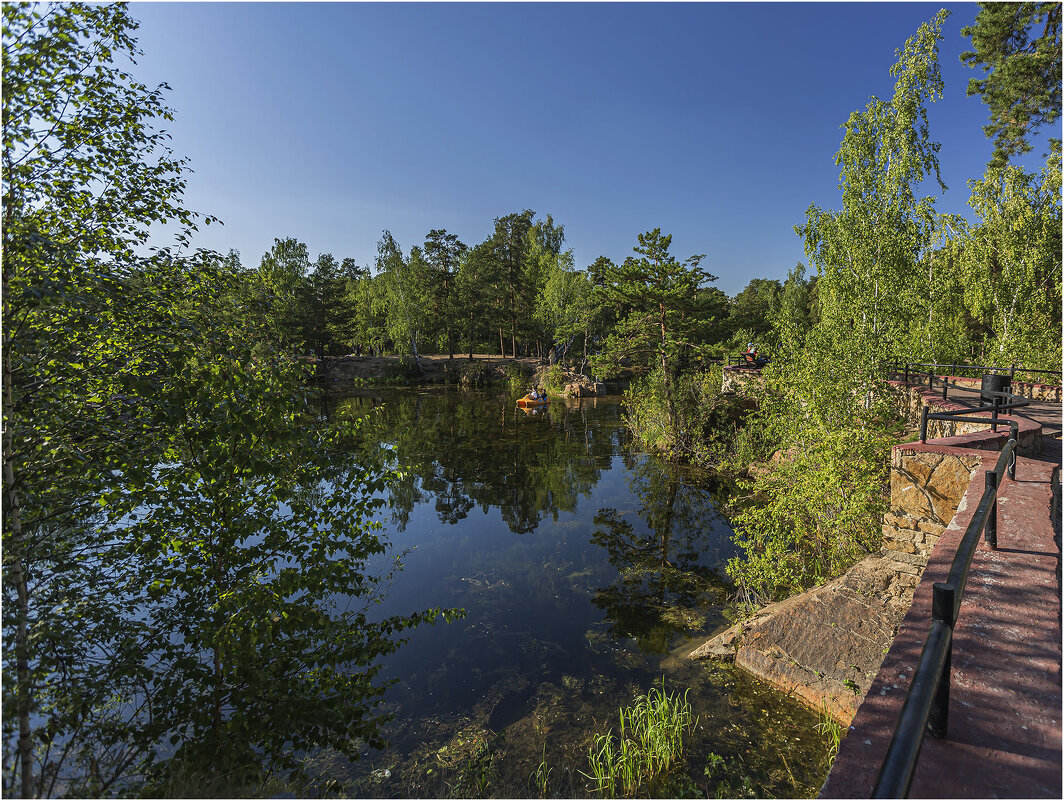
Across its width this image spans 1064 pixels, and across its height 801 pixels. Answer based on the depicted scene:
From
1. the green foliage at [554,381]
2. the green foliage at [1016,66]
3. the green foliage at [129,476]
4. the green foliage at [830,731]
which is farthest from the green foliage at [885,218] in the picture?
Answer: the green foliage at [554,381]

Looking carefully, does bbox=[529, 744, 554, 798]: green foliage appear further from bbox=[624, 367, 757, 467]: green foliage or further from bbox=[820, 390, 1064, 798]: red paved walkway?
bbox=[624, 367, 757, 467]: green foliage

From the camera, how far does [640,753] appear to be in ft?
14.6

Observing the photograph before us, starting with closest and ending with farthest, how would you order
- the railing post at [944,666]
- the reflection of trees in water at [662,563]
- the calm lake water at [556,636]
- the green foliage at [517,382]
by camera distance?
the railing post at [944,666], the calm lake water at [556,636], the reflection of trees in water at [662,563], the green foliage at [517,382]

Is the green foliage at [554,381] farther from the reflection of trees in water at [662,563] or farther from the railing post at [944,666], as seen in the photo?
the railing post at [944,666]

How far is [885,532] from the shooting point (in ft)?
18.5

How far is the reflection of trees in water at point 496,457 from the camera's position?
43.4 feet

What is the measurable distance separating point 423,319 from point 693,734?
1770 inches

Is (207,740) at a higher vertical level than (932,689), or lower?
lower

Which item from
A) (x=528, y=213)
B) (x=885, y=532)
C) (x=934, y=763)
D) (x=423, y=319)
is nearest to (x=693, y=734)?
(x=885, y=532)

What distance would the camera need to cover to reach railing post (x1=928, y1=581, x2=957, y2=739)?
1.52m

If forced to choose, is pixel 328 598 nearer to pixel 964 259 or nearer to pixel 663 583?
pixel 663 583

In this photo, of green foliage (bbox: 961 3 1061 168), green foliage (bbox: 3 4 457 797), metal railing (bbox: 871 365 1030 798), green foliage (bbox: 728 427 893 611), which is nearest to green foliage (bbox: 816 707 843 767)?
green foliage (bbox: 728 427 893 611)

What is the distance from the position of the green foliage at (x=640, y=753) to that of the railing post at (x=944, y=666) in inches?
132

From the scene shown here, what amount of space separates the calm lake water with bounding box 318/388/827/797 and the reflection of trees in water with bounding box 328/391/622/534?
0.12 m
